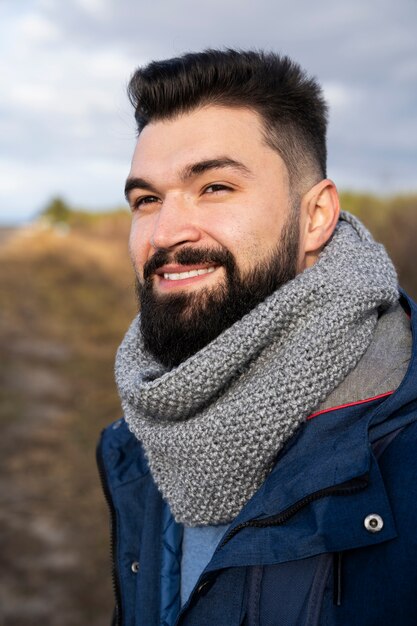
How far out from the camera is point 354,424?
5.26 ft

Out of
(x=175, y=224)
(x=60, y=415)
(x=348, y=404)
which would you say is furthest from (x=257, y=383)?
(x=60, y=415)

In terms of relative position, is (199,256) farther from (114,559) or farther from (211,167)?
(114,559)

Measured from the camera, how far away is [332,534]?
145cm

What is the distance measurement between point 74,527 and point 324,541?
377cm

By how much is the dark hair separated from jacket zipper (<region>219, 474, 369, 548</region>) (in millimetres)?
998

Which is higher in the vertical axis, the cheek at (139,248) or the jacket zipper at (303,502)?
the cheek at (139,248)

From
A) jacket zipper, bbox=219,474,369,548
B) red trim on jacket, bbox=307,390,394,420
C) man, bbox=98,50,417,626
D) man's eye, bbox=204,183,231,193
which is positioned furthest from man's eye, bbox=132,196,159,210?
jacket zipper, bbox=219,474,369,548

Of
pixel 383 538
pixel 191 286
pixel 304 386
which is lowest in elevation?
pixel 383 538

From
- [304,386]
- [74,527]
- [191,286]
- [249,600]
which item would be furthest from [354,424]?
[74,527]

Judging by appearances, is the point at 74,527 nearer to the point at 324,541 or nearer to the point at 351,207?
the point at 324,541

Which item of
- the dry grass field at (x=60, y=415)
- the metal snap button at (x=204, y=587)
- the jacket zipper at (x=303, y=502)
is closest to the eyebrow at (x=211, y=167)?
the jacket zipper at (x=303, y=502)

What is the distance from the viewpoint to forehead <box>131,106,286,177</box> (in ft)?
6.44

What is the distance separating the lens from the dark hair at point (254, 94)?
207cm

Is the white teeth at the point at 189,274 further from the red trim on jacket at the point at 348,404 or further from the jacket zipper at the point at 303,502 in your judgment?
the jacket zipper at the point at 303,502
